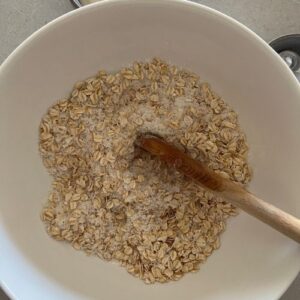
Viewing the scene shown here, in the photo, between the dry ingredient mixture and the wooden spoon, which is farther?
the dry ingredient mixture

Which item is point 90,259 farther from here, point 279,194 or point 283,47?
point 283,47

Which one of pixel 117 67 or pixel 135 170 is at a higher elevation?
pixel 117 67

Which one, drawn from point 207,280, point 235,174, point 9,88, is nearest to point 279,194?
point 235,174

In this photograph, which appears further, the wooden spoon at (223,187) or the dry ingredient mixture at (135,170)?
→ the dry ingredient mixture at (135,170)
